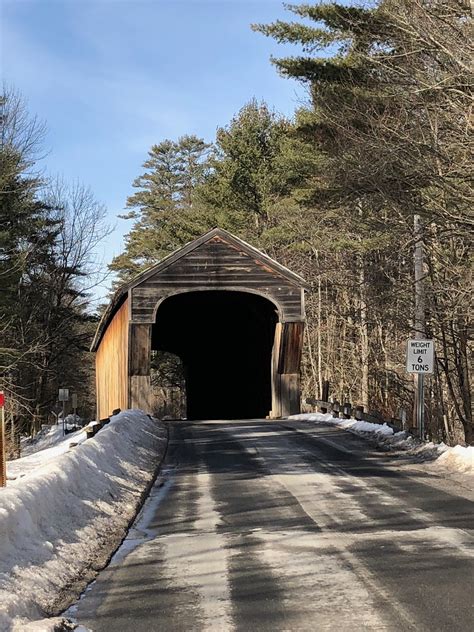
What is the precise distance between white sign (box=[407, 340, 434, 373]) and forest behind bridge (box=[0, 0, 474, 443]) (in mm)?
1662

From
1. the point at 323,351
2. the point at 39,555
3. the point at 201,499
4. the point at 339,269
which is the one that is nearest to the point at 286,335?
the point at 339,269

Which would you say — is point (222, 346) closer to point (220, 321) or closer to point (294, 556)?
point (220, 321)

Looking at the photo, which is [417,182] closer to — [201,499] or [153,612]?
[201,499]

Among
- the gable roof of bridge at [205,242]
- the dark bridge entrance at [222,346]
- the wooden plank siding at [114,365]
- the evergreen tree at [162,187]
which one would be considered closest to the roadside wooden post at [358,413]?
the gable roof of bridge at [205,242]

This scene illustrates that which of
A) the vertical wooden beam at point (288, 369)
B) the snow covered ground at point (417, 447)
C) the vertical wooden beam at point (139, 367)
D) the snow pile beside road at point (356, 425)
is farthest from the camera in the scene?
the vertical wooden beam at point (288, 369)

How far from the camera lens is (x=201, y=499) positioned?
9336 mm

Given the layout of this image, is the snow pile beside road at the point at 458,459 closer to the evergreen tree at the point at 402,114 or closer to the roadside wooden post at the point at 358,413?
the evergreen tree at the point at 402,114

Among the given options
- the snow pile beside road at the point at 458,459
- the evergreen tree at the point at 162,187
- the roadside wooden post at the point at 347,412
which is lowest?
the snow pile beside road at the point at 458,459

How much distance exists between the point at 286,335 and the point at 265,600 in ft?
66.1

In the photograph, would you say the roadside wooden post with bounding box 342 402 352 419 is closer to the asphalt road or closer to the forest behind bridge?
the forest behind bridge

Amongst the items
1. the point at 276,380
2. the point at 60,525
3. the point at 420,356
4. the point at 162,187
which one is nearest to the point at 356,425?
the point at 420,356

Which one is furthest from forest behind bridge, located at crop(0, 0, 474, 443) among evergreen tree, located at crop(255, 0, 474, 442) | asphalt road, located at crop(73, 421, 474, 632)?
asphalt road, located at crop(73, 421, 474, 632)

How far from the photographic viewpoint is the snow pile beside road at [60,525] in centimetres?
499

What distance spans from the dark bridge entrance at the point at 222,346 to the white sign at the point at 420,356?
41.2 ft
